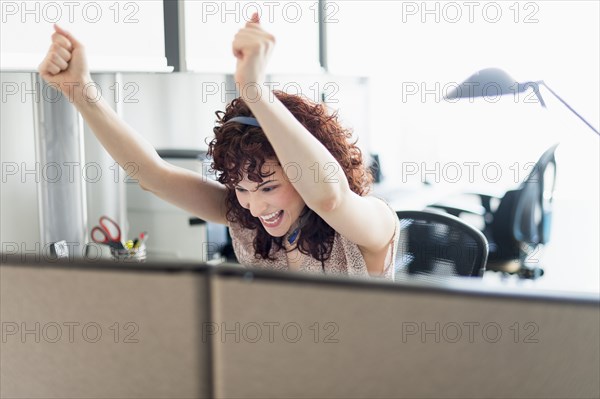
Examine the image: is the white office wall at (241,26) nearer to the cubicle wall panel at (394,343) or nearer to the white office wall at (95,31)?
the white office wall at (95,31)

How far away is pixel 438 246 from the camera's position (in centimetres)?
170

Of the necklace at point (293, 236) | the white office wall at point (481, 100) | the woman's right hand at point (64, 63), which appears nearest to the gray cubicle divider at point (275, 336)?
the woman's right hand at point (64, 63)

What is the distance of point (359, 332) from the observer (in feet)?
1.78

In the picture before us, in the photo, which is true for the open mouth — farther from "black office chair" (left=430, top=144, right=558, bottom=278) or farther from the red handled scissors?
"black office chair" (left=430, top=144, right=558, bottom=278)

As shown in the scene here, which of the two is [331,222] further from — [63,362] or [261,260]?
[63,362]

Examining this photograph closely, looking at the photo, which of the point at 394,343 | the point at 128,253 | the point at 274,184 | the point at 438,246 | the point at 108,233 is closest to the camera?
the point at 394,343

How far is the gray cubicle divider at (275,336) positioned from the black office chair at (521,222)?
9.06 feet

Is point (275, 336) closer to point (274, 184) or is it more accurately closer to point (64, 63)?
point (64, 63)

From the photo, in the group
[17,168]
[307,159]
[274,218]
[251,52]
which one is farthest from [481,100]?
[251,52]

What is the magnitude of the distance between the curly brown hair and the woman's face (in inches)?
0.6

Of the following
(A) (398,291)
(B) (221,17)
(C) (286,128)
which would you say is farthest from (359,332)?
(B) (221,17)

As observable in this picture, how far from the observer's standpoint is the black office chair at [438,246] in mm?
1639

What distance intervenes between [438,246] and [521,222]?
1.69m

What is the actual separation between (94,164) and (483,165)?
273 cm
